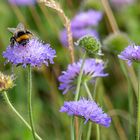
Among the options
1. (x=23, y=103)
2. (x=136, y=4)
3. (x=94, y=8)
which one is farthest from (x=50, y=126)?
(x=136, y=4)

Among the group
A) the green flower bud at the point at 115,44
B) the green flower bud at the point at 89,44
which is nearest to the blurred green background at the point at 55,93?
the green flower bud at the point at 115,44

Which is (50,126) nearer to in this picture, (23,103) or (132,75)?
(23,103)

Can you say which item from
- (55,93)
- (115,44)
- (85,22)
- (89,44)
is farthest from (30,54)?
(85,22)

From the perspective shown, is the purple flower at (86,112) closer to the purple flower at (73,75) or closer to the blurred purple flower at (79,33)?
the purple flower at (73,75)

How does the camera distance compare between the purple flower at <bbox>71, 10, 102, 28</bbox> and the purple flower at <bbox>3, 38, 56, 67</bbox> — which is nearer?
the purple flower at <bbox>3, 38, 56, 67</bbox>

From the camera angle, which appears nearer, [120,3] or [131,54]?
[131,54]

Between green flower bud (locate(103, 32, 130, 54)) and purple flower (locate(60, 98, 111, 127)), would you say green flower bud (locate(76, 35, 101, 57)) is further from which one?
green flower bud (locate(103, 32, 130, 54))

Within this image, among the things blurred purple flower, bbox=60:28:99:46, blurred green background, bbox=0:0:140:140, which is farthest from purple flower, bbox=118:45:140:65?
blurred purple flower, bbox=60:28:99:46

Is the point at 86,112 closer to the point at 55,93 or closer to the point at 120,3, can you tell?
the point at 55,93

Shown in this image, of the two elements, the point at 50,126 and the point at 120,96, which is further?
the point at 120,96
